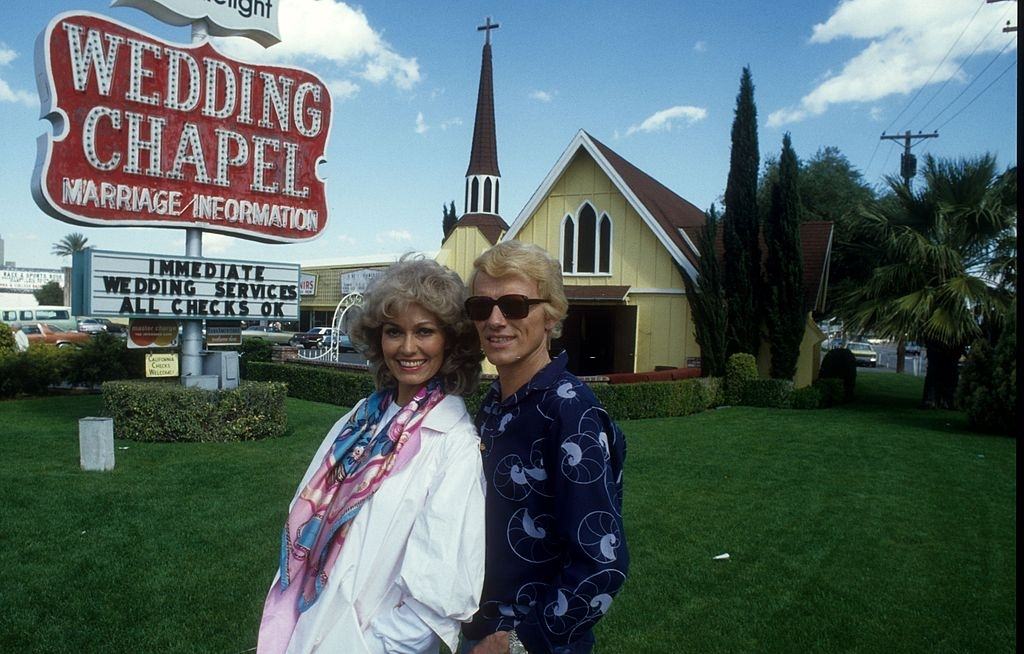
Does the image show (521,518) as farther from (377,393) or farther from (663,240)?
(663,240)

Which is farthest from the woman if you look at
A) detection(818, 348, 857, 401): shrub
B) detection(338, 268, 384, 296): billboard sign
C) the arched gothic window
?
detection(338, 268, 384, 296): billboard sign

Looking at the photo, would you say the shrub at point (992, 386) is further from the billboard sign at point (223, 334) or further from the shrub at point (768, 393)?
the billboard sign at point (223, 334)

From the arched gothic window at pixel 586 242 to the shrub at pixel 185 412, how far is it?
1020 cm

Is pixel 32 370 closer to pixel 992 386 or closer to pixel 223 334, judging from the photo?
pixel 223 334

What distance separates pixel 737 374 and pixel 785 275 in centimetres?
256

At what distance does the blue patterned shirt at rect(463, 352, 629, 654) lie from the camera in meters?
1.97

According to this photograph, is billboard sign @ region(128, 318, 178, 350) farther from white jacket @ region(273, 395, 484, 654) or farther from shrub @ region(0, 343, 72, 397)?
white jacket @ region(273, 395, 484, 654)

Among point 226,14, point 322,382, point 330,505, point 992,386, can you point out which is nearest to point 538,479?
point 330,505

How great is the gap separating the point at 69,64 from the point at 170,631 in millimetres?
8780

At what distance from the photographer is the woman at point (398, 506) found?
78.2 inches

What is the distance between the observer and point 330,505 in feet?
7.40

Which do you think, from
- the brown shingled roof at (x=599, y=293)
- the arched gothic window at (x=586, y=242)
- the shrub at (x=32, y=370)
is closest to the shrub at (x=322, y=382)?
the shrub at (x=32, y=370)

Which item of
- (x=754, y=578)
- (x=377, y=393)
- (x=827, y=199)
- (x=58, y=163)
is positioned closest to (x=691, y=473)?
(x=754, y=578)

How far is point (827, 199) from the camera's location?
35062mm
